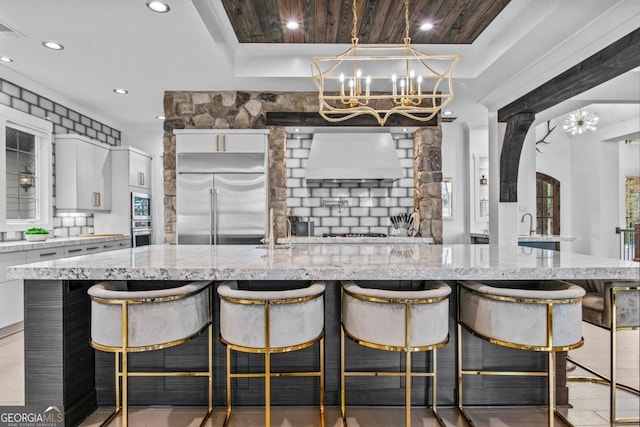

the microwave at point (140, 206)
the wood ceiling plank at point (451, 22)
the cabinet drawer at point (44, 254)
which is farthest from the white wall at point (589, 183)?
the cabinet drawer at point (44, 254)

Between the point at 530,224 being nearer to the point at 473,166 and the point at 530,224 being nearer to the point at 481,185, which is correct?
the point at 481,185

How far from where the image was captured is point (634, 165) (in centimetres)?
862

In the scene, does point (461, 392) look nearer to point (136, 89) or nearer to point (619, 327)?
point (619, 327)

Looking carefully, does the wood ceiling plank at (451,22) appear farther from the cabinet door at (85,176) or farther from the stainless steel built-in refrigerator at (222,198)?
the cabinet door at (85,176)

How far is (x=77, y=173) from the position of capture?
508 centimetres

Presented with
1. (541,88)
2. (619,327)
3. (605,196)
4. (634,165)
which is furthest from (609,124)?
(619,327)

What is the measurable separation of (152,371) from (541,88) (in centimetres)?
436

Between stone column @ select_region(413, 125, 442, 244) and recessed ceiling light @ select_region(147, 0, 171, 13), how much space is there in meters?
3.19

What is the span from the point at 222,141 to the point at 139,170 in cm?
231

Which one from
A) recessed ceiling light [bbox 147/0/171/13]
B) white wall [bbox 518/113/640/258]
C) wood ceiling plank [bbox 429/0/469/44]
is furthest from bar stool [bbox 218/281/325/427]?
white wall [bbox 518/113/640/258]

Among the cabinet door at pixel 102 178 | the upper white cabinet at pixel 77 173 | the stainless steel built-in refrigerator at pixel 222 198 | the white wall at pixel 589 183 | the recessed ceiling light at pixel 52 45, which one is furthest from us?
the white wall at pixel 589 183

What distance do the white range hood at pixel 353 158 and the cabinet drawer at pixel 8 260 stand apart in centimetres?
317

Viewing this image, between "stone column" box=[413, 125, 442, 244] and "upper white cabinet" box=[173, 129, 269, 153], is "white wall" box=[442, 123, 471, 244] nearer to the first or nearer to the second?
"stone column" box=[413, 125, 442, 244]

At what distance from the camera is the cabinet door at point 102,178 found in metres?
5.48
